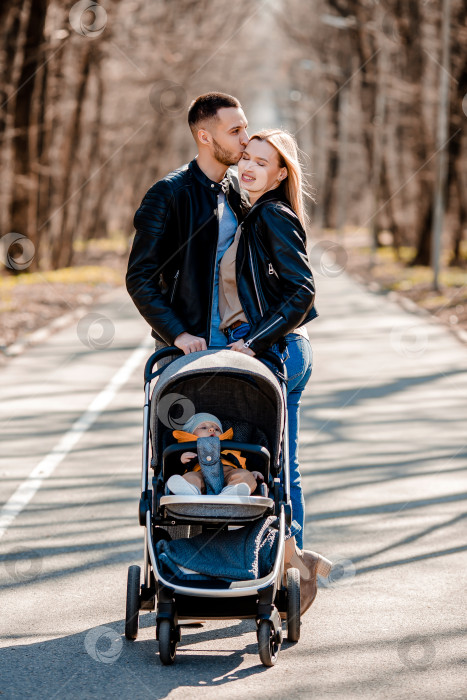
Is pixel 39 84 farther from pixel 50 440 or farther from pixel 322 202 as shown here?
pixel 322 202

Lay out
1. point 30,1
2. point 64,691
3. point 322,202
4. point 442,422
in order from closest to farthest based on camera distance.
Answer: point 64,691
point 442,422
point 30,1
point 322,202

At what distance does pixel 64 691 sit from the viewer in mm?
4293

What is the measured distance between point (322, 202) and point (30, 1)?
5380cm

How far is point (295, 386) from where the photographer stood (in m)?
5.18

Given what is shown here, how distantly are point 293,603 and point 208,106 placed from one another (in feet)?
7.13

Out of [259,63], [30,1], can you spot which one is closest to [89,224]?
[259,63]

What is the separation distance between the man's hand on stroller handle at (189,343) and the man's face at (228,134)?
84cm

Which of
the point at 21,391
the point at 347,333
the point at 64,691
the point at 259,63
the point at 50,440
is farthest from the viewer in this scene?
the point at 259,63

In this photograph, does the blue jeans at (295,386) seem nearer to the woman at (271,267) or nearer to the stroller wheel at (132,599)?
the woman at (271,267)
